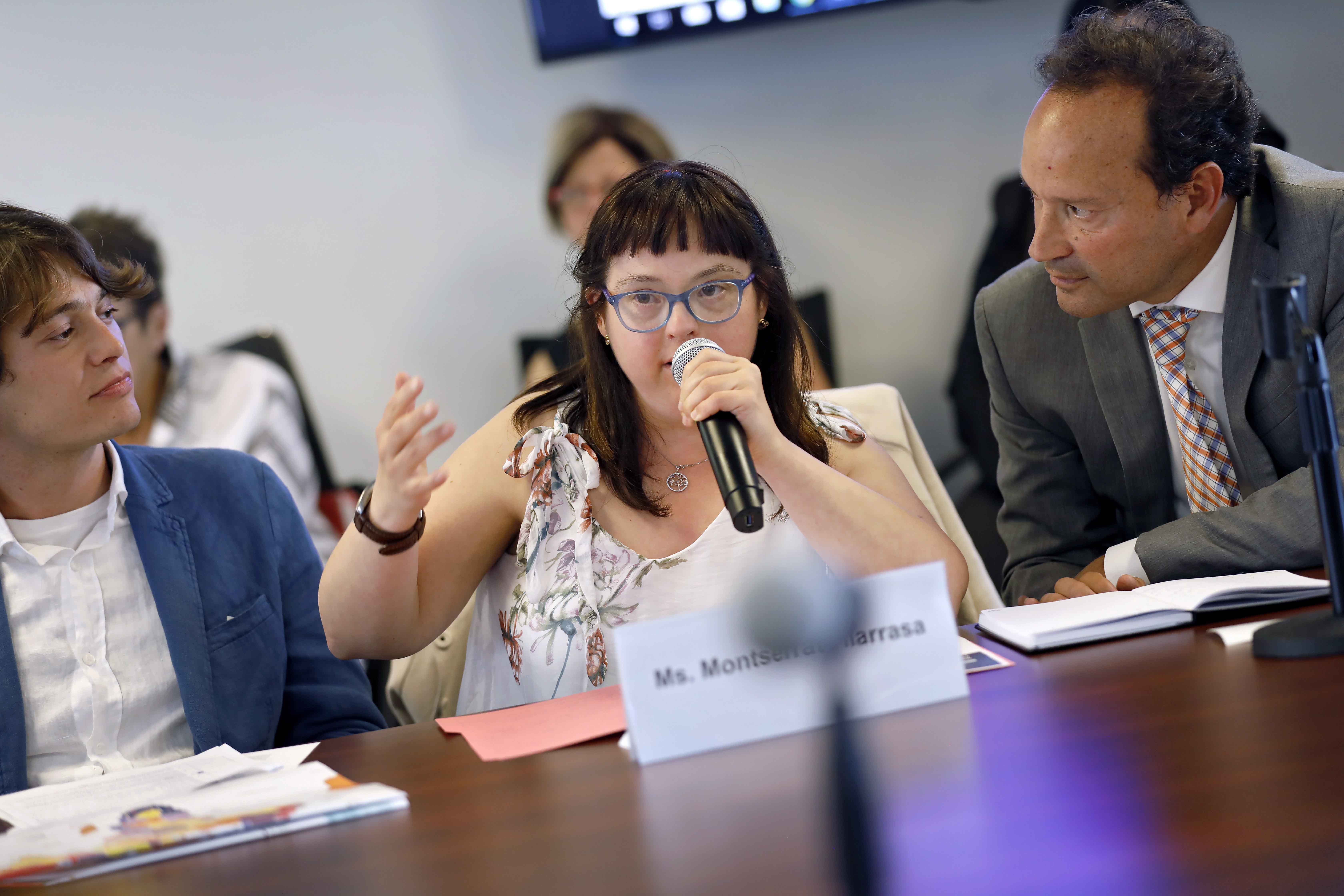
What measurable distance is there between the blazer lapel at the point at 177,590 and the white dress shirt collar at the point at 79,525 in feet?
0.04

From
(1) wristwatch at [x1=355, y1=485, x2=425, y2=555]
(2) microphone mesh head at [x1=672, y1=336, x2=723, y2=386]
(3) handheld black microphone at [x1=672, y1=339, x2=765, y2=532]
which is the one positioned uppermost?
(2) microphone mesh head at [x1=672, y1=336, x2=723, y2=386]

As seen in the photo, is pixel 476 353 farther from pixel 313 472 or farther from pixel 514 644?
pixel 514 644

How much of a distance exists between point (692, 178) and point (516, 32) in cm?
233

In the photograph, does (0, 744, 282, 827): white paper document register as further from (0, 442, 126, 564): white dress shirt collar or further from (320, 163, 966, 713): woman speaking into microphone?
(0, 442, 126, 564): white dress shirt collar

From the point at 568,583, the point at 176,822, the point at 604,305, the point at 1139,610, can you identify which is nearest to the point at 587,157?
the point at 604,305

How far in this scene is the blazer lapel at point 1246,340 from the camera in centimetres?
157

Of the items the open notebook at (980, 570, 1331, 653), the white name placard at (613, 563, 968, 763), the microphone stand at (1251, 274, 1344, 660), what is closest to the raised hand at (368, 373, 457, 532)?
the white name placard at (613, 563, 968, 763)

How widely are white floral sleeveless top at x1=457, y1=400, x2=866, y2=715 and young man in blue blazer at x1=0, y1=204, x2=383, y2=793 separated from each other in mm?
222

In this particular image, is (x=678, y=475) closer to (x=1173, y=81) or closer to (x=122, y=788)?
(x=122, y=788)

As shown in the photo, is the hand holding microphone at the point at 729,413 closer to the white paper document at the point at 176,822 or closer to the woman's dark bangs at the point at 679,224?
the woman's dark bangs at the point at 679,224

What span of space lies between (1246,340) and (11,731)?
172cm

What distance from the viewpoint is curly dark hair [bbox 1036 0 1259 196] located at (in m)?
1.57

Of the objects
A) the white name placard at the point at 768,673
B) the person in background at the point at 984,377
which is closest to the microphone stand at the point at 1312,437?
the white name placard at the point at 768,673

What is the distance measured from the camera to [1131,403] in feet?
5.49
